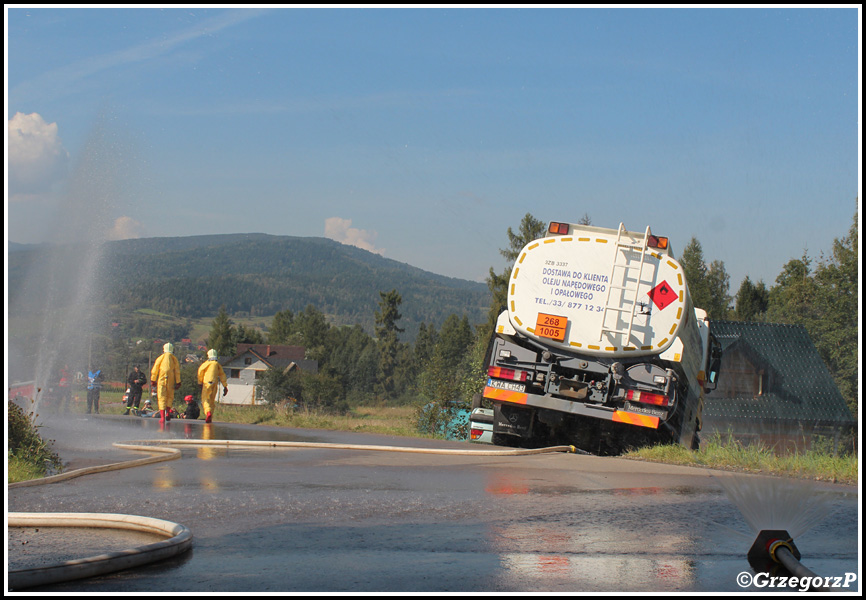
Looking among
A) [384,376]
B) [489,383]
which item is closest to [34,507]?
[489,383]

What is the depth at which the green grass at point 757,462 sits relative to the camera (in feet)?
34.9

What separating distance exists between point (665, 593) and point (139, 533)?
12.2 feet

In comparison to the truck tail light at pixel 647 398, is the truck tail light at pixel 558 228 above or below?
above

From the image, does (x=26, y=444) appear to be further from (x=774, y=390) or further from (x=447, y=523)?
(x=774, y=390)

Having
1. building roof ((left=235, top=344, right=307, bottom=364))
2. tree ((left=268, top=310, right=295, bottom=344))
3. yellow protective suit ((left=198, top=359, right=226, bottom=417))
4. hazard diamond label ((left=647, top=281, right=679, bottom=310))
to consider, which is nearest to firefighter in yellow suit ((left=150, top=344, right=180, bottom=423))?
yellow protective suit ((left=198, top=359, right=226, bottom=417))

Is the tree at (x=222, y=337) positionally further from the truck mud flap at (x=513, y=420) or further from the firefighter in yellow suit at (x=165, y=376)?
the truck mud flap at (x=513, y=420)

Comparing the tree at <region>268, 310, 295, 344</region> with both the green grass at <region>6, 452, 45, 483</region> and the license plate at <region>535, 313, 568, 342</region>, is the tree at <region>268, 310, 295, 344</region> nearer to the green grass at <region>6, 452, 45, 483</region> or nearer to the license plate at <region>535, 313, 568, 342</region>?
the license plate at <region>535, 313, 568, 342</region>

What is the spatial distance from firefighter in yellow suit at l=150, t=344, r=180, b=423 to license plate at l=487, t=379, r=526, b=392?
6.62 metres

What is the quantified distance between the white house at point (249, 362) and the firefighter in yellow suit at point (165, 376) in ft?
259

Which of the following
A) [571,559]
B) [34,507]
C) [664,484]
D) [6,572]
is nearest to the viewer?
[6,572]

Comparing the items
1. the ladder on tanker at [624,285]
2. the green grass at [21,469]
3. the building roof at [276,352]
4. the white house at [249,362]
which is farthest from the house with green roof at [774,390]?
the building roof at [276,352]

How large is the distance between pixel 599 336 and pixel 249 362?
89217 millimetres

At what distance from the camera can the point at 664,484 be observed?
9352 mm

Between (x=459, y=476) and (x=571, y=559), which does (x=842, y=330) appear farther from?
(x=571, y=559)
